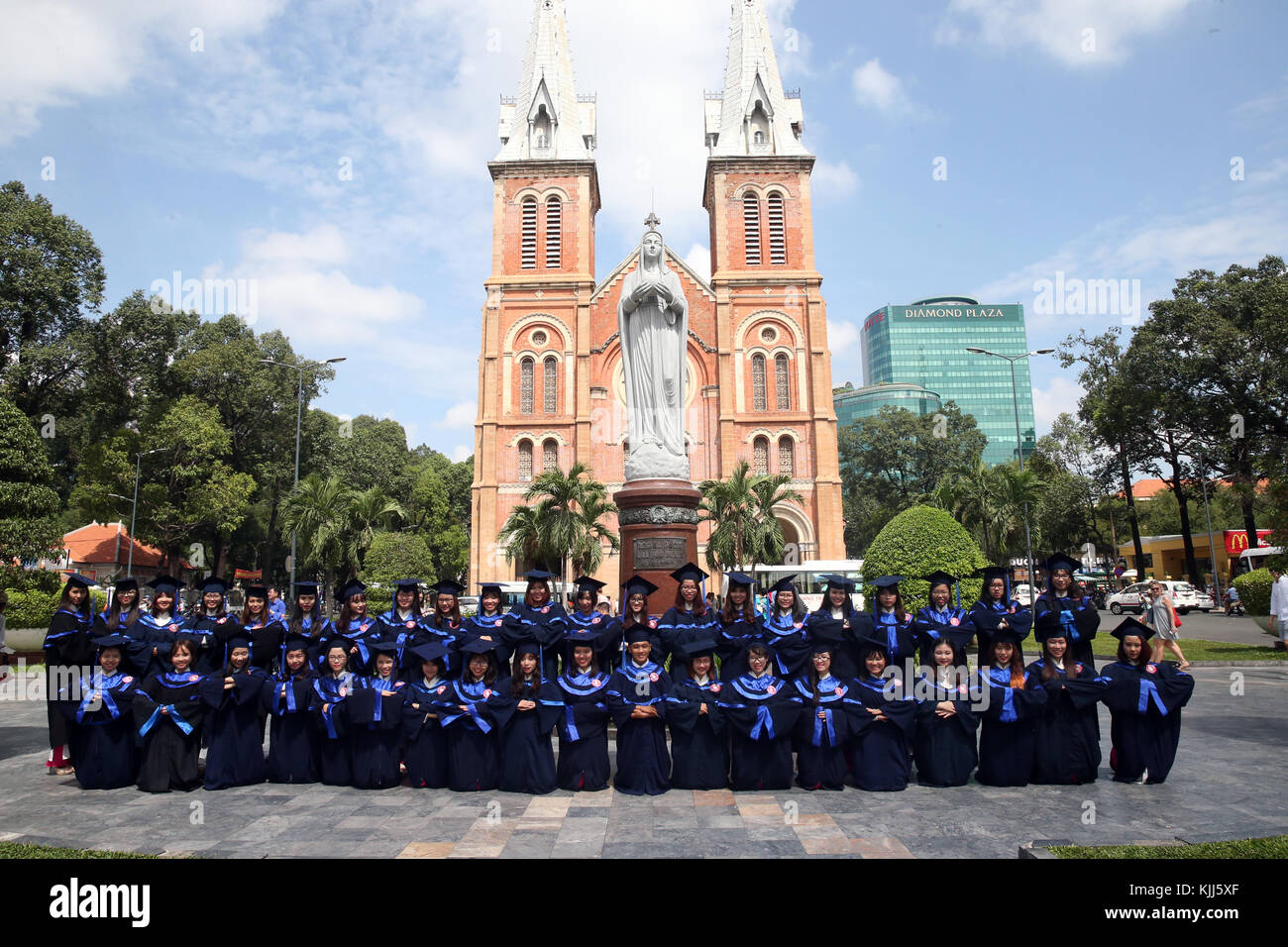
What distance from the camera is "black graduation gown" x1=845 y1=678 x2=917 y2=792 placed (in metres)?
6.78

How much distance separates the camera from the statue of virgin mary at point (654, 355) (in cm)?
1179

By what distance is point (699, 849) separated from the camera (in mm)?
5188

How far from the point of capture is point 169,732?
7.08 metres

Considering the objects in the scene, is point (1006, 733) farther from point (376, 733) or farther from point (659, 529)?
point (376, 733)

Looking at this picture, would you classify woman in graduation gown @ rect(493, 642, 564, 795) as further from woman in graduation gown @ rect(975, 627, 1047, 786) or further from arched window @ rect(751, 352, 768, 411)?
arched window @ rect(751, 352, 768, 411)

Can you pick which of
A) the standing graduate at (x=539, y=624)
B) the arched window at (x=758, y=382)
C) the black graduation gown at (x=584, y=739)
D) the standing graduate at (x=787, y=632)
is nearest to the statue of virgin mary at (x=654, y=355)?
the standing graduate at (x=539, y=624)

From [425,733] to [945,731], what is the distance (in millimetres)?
4420

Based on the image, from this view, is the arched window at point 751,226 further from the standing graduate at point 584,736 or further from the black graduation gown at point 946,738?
the standing graduate at point 584,736

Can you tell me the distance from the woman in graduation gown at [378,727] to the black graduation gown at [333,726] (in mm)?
98

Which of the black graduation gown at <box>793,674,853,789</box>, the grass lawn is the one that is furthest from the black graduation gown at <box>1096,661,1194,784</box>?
the black graduation gown at <box>793,674,853,789</box>

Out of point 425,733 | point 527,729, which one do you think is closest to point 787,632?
point 527,729
